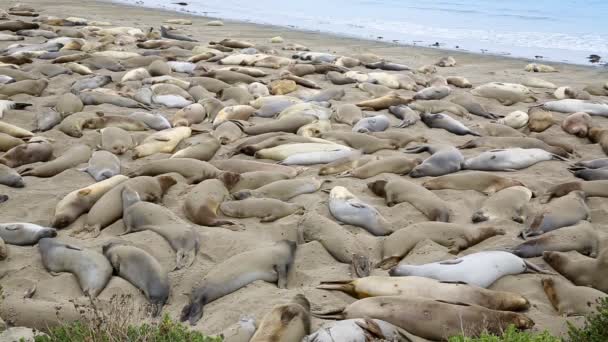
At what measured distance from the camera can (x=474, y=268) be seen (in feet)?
12.9

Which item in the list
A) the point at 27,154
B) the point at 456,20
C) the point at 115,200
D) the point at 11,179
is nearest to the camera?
the point at 115,200

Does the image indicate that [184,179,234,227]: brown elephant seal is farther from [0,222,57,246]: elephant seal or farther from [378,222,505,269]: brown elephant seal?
[378,222,505,269]: brown elephant seal

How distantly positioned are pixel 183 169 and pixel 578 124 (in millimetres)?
4391

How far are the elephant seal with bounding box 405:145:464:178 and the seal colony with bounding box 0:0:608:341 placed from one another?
25mm

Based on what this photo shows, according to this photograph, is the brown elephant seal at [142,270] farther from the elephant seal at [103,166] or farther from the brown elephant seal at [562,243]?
the brown elephant seal at [562,243]

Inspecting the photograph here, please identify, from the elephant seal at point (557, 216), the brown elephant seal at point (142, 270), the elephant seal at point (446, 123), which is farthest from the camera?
the elephant seal at point (446, 123)

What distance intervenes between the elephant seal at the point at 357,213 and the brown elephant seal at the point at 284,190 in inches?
13.3

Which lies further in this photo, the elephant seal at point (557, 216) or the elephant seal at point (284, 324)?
the elephant seal at point (557, 216)

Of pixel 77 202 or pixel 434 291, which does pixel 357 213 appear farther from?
pixel 77 202

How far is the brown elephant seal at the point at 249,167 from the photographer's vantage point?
5742 mm

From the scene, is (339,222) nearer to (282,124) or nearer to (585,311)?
(585,311)

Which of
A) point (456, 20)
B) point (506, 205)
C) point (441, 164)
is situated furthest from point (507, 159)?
point (456, 20)

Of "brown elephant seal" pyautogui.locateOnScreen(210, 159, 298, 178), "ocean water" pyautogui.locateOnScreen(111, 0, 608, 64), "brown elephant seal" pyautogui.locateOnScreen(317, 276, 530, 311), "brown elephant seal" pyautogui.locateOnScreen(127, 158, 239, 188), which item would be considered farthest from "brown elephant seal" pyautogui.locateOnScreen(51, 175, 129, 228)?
"ocean water" pyautogui.locateOnScreen(111, 0, 608, 64)

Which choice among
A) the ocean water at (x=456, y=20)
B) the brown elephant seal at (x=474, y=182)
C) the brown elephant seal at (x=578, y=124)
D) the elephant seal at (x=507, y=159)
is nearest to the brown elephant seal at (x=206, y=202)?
the brown elephant seal at (x=474, y=182)
